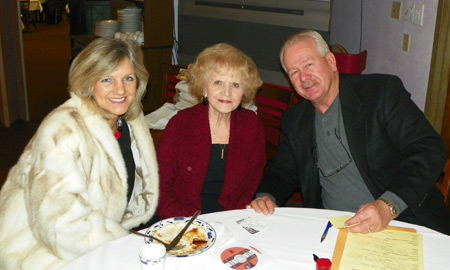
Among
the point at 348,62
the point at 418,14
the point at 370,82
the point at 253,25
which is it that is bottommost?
the point at 348,62

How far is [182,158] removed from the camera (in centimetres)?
244

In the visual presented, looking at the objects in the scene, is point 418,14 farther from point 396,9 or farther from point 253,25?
point 253,25

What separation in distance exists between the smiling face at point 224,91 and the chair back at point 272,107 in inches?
33.6

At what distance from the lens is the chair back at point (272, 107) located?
10.6 feet

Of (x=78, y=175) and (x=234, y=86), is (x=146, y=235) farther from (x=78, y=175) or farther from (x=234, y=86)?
(x=234, y=86)

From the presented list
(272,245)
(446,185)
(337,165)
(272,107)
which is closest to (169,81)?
(272,107)

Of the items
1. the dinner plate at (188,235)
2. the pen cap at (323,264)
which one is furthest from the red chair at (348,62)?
the pen cap at (323,264)

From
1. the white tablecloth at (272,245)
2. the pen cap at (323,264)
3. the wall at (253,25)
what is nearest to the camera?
the pen cap at (323,264)

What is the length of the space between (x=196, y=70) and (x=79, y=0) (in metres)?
5.37

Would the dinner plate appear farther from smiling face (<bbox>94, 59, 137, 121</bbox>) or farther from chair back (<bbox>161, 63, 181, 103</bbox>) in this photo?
chair back (<bbox>161, 63, 181, 103</bbox>)

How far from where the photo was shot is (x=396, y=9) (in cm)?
349

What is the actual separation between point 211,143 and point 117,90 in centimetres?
58

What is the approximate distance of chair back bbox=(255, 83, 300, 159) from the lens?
10.6 ft

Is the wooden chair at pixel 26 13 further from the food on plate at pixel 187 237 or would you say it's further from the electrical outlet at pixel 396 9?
the food on plate at pixel 187 237
